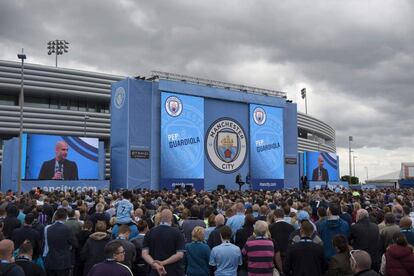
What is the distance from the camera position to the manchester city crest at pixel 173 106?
1373 inches

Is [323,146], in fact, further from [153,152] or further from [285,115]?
[153,152]

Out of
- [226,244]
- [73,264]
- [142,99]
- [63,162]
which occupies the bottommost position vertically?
[73,264]

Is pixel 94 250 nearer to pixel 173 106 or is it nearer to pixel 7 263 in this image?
pixel 7 263

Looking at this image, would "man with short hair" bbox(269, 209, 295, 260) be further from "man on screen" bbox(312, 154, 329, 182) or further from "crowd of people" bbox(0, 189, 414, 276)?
"man on screen" bbox(312, 154, 329, 182)

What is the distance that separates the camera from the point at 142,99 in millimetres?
34438

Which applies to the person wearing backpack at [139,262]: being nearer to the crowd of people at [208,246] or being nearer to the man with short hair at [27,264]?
the crowd of people at [208,246]

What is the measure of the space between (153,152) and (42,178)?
7.88 meters

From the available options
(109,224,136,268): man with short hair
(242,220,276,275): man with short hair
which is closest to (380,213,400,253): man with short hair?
(242,220,276,275): man with short hair

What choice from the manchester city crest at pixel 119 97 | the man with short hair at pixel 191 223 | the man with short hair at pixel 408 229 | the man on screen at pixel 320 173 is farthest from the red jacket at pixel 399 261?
the man on screen at pixel 320 173

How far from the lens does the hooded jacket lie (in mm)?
7320

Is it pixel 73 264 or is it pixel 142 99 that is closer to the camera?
pixel 73 264

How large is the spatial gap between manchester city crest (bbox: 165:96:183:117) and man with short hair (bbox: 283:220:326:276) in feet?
94.6

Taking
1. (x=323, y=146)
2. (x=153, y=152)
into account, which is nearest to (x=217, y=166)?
(x=153, y=152)

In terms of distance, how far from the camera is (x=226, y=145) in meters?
39.0
